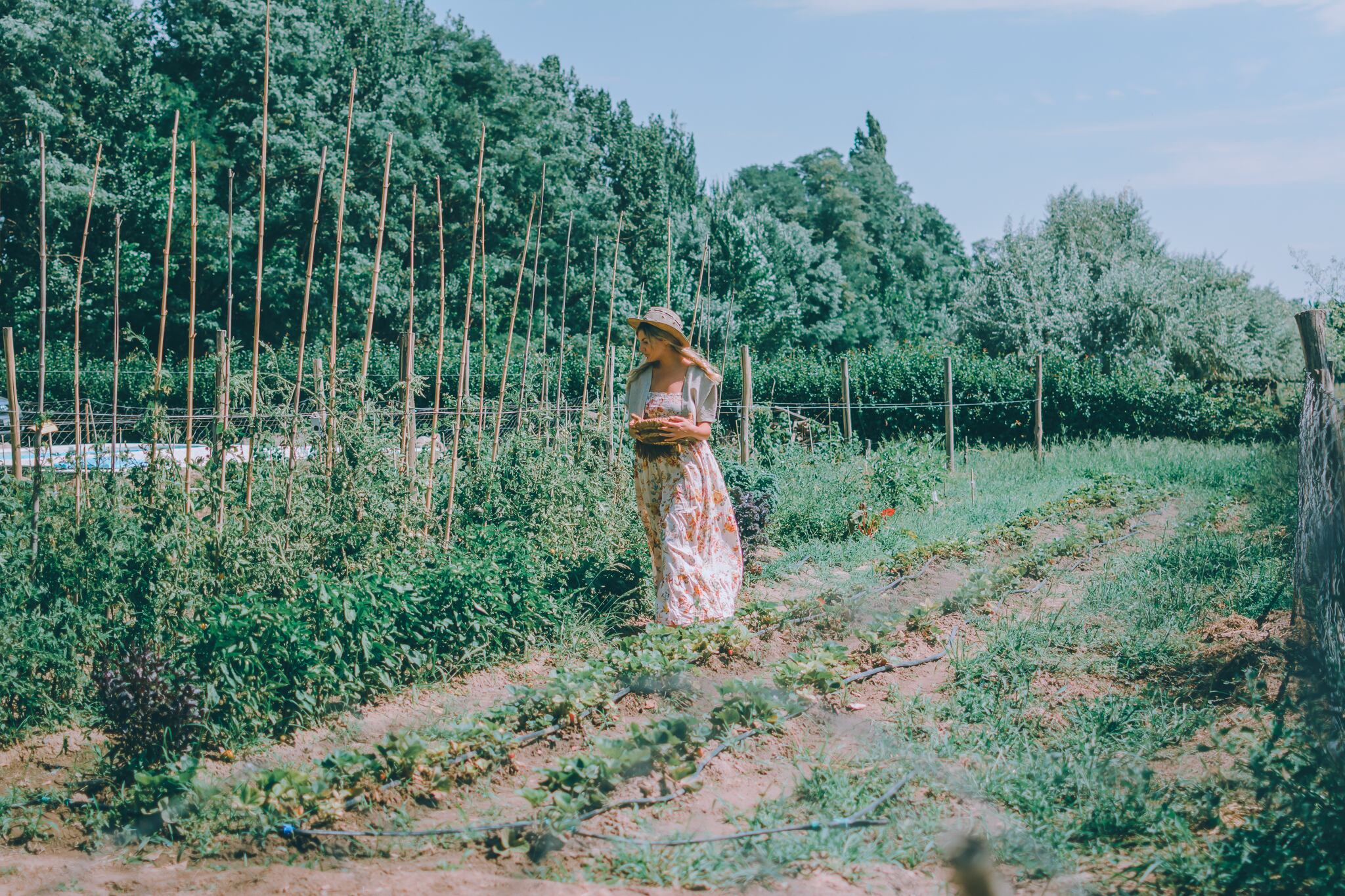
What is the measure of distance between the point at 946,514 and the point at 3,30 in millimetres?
20579

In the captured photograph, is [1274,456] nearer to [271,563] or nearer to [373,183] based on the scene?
[271,563]

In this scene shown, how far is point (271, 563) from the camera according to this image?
4.98 metres

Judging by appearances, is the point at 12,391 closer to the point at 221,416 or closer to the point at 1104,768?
the point at 221,416

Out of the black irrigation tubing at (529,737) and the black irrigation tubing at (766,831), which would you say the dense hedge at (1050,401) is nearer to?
the black irrigation tubing at (529,737)

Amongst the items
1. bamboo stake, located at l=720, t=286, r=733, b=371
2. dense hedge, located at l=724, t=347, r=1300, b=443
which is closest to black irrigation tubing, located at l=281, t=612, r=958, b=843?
A: bamboo stake, located at l=720, t=286, r=733, b=371

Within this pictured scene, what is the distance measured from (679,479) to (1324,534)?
11.0 feet

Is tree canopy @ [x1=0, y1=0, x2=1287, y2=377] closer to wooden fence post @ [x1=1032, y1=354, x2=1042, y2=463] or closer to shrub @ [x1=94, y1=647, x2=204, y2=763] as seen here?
wooden fence post @ [x1=1032, y1=354, x2=1042, y2=463]

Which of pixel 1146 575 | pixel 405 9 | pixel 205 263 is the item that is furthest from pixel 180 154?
pixel 1146 575

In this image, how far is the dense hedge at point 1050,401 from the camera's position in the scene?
54.9 ft

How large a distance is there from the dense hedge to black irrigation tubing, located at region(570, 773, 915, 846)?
40.5ft

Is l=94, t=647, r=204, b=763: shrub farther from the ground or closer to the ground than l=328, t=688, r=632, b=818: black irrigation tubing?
farther from the ground

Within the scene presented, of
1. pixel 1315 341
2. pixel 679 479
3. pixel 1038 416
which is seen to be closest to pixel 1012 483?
pixel 1038 416

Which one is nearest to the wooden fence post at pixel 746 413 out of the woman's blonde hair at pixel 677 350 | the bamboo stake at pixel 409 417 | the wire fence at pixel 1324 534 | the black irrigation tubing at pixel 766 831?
the woman's blonde hair at pixel 677 350

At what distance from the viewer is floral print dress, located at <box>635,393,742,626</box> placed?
602 centimetres
